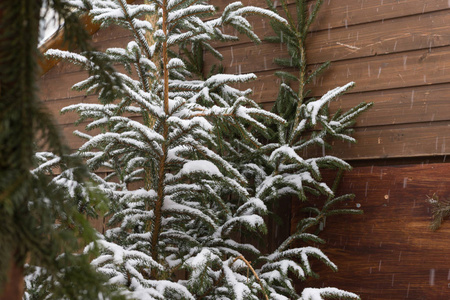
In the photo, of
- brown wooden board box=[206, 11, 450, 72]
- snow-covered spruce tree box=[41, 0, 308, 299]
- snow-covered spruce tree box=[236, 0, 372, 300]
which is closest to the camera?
snow-covered spruce tree box=[41, 0, 308, 299]

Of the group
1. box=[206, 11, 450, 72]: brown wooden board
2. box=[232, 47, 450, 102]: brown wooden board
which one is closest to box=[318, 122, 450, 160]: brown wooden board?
box=[232, 47, 450, 102]: brown wooden board

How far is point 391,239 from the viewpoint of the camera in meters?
3.27

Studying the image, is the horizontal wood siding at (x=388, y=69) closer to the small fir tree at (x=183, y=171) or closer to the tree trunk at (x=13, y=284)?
the small fir tree at (x=183, y=171)

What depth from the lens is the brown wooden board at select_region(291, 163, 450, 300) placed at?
10.2 feet

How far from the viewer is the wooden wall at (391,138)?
3.19 m

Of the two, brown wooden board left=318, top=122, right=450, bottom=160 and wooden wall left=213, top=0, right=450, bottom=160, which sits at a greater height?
wooden wall left=213, top=0, right=450, bottom=160

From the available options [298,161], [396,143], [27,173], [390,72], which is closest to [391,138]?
[396,143]

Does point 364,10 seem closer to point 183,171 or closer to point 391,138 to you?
point 391,138

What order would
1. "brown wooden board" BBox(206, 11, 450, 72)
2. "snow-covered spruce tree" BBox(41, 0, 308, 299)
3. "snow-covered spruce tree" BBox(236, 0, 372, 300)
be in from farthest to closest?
"brown wooden board" BBox(206, 11, 450, 72) < "snow-covered spruce tree" BBox(236, 0, 372, 300) < "snow-covered spruce tree" BBox(41, 0, 308, 299)

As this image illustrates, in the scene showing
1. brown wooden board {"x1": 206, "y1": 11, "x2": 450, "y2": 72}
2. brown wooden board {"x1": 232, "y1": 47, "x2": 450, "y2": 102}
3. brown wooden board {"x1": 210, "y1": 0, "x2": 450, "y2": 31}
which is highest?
brown wooden board {"x1": 210, "y1": 0, "x2": 450, "y2": 31}

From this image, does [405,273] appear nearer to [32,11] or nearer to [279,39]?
[279,39]

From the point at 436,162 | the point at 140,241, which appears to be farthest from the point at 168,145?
the point at 436,162

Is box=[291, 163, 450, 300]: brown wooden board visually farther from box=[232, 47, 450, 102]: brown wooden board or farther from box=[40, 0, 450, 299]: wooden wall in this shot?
box=[232, 47, 450, 102]: brown wooden board

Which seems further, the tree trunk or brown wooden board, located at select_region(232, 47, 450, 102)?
brown wooden board, located at select_region(232, 47, 450, 102)
